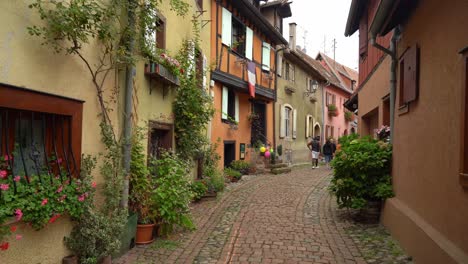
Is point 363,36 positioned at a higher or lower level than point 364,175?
higher

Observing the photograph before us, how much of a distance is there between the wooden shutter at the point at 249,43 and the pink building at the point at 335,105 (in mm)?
12568

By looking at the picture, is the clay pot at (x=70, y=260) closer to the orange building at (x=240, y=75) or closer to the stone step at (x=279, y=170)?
the orange building at (x=240, y=75)

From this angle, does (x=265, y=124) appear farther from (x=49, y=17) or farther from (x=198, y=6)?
(x=49, y=17)

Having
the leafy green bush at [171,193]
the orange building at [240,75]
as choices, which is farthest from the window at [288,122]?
the leafy green bush at [171,193]

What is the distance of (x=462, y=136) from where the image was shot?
3.29 m

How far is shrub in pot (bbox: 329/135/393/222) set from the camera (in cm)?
647

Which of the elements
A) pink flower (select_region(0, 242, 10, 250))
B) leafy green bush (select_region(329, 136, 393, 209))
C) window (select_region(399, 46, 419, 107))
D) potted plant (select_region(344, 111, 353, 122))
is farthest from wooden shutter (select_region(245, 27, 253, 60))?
potted plant (select_region(344, 111, 353, 122))

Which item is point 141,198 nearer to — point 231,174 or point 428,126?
point 428,126

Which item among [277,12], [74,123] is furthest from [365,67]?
[74,123]

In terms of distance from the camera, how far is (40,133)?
153 inches

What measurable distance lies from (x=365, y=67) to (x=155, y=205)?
7.56 m

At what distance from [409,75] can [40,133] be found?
4.63 meters

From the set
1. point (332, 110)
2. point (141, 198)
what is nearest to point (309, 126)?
point (332, 110)

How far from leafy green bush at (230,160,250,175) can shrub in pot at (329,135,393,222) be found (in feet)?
20.8
